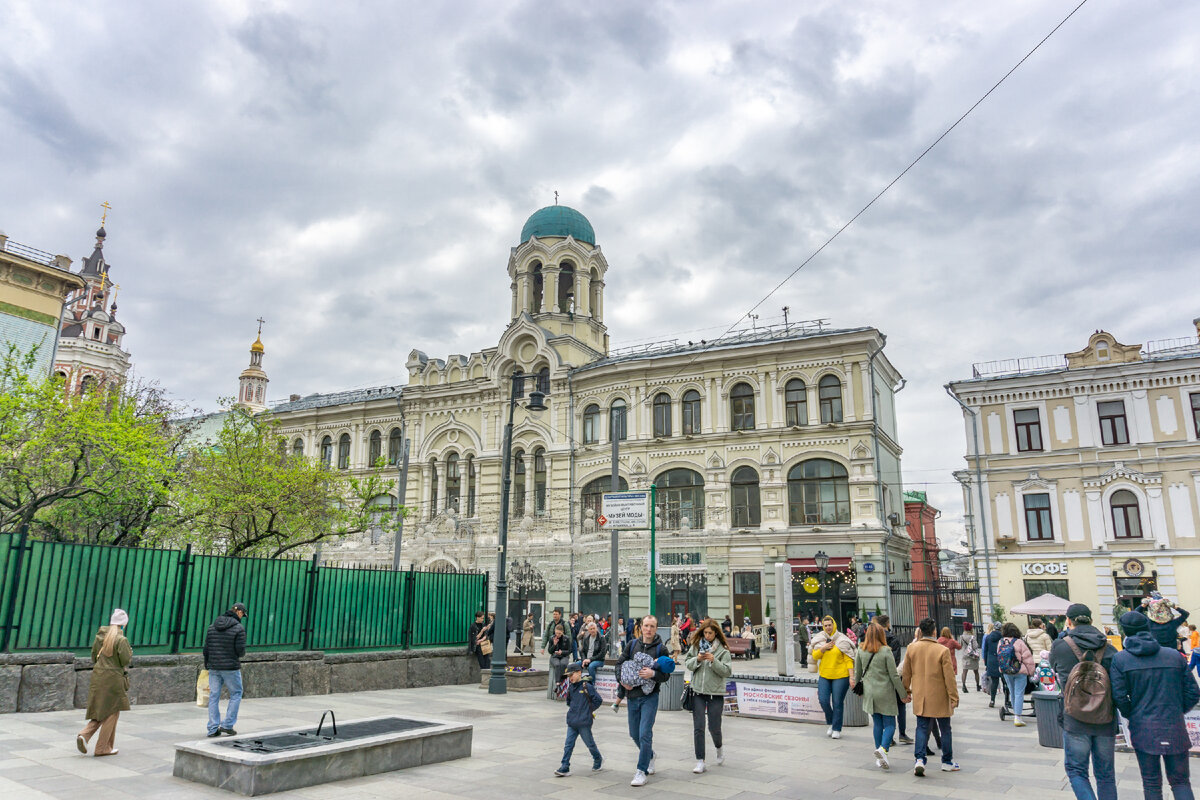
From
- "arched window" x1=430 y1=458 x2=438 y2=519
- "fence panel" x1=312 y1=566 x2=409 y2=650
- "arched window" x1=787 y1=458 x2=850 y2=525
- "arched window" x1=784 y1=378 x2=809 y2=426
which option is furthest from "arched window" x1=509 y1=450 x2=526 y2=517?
"fence panel" x1=312 y1=566 x2=409 y2=650

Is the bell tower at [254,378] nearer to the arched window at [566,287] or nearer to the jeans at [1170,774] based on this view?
the arched window at [566,287]

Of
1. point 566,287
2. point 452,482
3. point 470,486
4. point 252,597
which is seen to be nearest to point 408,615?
point 252,597

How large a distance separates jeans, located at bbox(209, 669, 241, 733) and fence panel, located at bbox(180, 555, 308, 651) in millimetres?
5143

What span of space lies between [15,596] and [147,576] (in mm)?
2197

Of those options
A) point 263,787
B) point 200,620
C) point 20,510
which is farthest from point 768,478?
point 263,787

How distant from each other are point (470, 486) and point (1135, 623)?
35.5m

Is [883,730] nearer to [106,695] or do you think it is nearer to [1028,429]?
[106,695]

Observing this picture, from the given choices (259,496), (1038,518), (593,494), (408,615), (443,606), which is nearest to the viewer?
(408,615)

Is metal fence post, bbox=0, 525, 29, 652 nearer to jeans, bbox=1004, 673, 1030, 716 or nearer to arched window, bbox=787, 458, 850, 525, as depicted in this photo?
jeans, bbox=1004, 673, 1030, 716

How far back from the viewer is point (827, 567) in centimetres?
3064

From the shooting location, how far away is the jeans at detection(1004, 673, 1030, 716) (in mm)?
13773

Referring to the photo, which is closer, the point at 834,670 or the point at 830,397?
the point at 834,670

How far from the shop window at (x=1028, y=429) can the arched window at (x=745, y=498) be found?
419 inches

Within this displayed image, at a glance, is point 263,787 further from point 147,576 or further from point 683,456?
point 683,456
